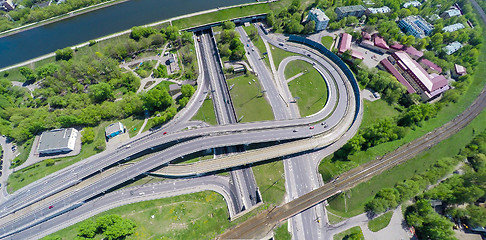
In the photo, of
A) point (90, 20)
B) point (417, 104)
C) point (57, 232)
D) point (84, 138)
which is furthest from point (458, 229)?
point (90, 20)

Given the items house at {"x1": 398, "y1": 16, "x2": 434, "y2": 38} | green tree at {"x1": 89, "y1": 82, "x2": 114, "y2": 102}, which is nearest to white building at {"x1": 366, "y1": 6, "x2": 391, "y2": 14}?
house at {"x1": 398, "y1": 16, "x2": 434, "y2": 38}

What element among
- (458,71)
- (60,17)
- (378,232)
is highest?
(60,17)

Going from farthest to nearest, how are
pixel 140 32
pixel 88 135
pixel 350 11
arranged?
pixel 350 11
pixel 140 32
pixel 88 135

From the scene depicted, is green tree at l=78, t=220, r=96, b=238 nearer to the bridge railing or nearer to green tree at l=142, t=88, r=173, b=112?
green tree at l=142, t=88, r=173, b=112

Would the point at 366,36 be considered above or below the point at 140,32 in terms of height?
below

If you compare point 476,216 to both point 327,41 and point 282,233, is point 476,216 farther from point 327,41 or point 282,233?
point 327,41

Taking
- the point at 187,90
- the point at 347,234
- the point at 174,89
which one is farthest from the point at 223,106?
the point at 347,234
